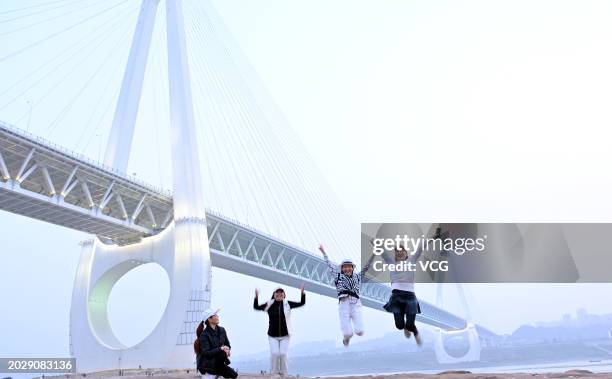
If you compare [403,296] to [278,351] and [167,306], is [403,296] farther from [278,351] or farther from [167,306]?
[167,306]

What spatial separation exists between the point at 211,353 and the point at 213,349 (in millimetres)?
55

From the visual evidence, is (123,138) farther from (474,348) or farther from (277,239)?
(474,348)

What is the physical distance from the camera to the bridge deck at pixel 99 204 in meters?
29.9

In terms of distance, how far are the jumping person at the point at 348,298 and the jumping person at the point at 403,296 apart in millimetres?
531

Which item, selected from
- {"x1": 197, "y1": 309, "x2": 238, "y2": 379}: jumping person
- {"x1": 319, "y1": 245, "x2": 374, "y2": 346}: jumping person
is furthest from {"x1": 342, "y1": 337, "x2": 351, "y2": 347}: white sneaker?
{"x1": 197, "y1": 309, "x2": 238, "y2": 379}: jumping person

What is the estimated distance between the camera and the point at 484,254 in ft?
59.3

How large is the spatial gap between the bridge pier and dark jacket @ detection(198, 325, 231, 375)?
80.2 feet

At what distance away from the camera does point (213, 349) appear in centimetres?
809

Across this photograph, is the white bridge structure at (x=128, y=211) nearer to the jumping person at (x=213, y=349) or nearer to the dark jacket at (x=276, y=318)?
the dark jacket at (x=276, y=318)

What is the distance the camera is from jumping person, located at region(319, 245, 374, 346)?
34.6ft

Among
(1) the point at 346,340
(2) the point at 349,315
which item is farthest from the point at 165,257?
(2) the point at 349,315

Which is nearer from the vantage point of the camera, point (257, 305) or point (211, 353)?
point (211, 353)

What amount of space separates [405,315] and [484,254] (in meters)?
8.06

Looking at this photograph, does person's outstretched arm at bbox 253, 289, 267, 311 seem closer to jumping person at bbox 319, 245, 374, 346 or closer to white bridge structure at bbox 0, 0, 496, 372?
jumping person at bbox 319, 245, 374, 346
